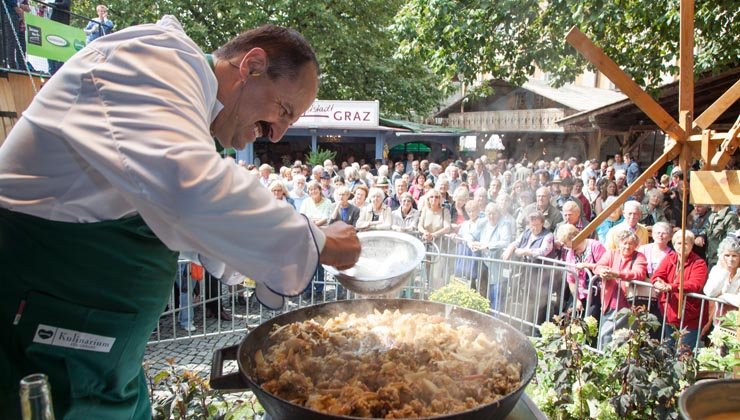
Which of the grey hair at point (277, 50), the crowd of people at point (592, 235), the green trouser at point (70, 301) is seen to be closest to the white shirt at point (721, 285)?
the crowd of people at point (592, 235)

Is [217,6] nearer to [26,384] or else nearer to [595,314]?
[595,314]

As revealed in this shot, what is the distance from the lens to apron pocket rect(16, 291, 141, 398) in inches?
54.4

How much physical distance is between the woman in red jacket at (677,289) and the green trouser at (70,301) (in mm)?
5017

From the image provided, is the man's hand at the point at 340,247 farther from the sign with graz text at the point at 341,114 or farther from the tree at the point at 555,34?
the sign with graz text at the point at 341,114

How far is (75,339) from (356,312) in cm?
163

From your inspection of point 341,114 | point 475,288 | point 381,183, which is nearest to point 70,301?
point 475,288

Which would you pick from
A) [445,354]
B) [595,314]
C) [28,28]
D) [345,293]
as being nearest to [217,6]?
[28,28]

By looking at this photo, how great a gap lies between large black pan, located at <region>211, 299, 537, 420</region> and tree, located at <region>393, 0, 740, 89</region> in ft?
20.1

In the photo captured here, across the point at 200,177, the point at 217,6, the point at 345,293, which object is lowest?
the point at 345,293

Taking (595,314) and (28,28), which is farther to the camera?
(28,28)

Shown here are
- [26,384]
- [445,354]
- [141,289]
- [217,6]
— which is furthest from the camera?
[217,6]

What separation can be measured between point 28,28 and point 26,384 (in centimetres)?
717

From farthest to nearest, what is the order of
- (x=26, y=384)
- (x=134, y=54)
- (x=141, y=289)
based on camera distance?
(x=141, y=289) < (x=134, y=54) < (x=26, y=384)

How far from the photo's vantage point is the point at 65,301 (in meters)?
1.39
